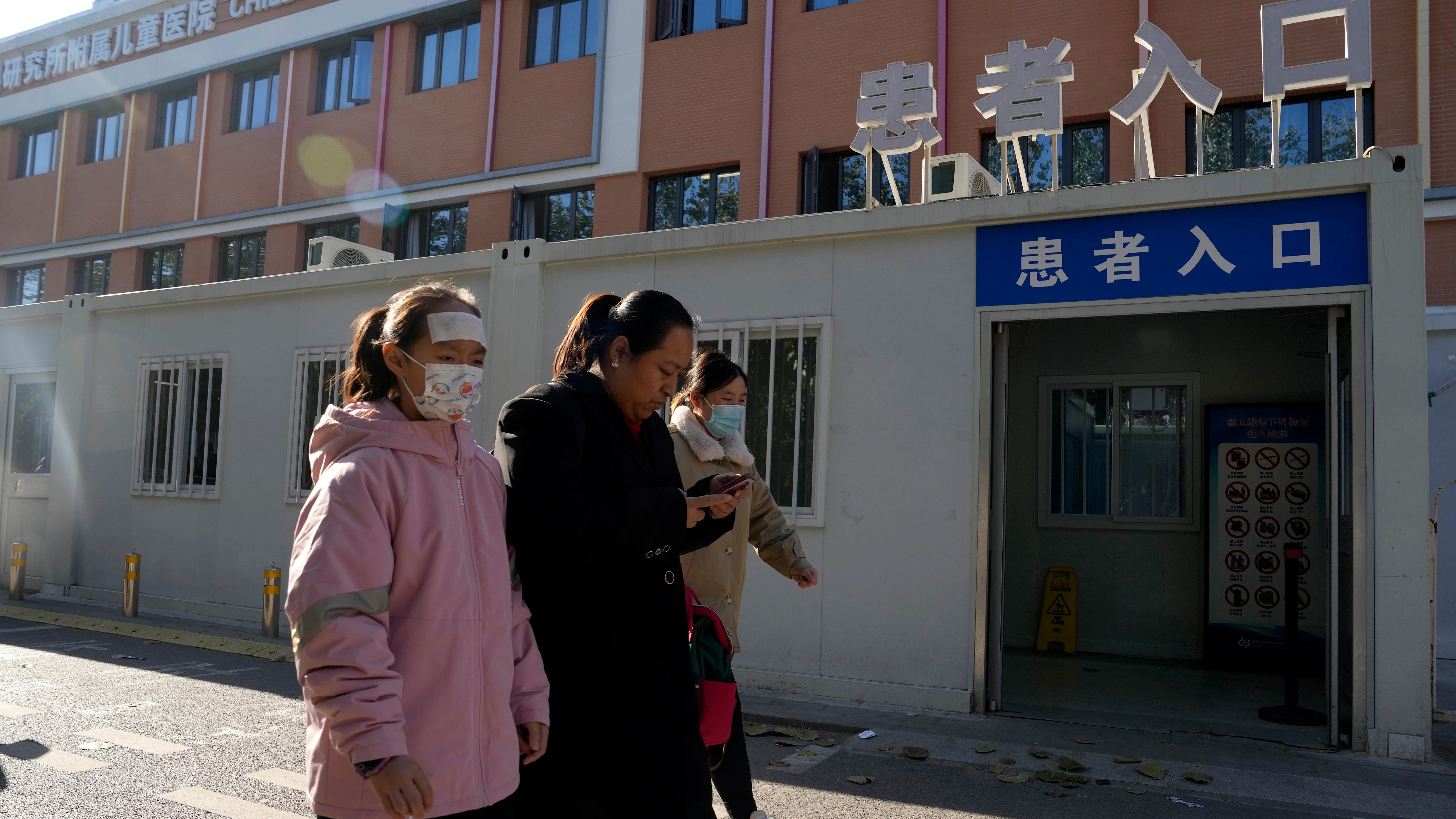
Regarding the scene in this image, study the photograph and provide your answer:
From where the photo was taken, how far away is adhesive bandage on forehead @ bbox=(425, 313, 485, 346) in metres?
2.37

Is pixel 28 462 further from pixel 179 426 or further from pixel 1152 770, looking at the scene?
pixel 1152 770

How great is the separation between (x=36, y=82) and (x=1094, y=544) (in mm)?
24219

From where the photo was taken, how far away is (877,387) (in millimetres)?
7801

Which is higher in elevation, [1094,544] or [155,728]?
[1094,544]

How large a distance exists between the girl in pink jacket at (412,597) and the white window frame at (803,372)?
5572 millimetres

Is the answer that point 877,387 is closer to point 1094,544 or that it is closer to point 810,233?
point 810,233

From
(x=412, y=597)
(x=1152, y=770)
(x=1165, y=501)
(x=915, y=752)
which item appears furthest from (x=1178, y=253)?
(x=412, y=597)

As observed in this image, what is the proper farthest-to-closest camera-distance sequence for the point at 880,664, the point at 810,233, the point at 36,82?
the point at 36,82 → the point at 810,233 → the point at 880,664

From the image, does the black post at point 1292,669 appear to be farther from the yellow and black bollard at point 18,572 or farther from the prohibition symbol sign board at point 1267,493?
the yellow and black bollard at point 18,572

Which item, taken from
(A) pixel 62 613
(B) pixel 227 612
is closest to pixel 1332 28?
(B) pixel 227 612

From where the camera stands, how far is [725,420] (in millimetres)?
4074

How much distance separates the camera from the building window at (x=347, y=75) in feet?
58.9

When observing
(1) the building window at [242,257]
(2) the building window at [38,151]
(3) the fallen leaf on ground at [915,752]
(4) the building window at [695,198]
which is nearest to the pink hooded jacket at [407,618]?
(3) the fallen leaf on ground at [915,752]

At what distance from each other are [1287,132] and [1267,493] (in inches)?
186
